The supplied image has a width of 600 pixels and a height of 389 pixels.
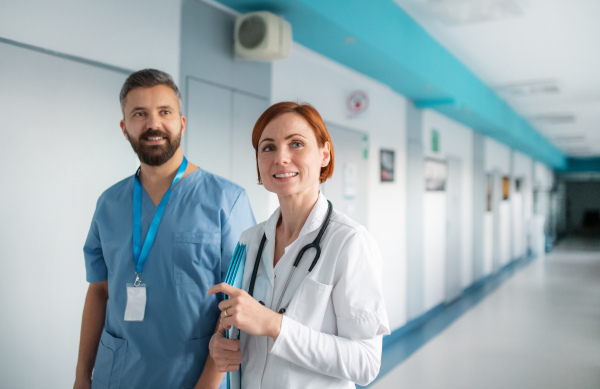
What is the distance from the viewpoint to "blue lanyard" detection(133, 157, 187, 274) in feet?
5.23

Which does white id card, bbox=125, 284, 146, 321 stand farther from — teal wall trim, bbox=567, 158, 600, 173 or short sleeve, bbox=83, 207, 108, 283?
teal wall trim, bbox=567, 158, 600, 173

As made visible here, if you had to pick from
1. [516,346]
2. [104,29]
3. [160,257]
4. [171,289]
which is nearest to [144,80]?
[160,257]

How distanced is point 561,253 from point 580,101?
7.66 meters

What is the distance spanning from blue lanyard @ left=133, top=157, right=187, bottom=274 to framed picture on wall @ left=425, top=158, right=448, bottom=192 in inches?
226

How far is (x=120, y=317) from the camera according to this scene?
62.7 inches

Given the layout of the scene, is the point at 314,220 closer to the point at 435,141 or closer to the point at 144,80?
the point at 144,80

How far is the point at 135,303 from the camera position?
1.57 meters

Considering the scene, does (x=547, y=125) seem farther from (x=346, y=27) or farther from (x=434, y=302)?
(x=346, y=27)

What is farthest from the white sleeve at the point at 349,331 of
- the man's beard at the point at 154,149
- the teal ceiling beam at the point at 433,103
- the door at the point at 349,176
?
the teal ceiling beam at the point at 433,103

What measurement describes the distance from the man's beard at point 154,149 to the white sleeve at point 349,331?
0.78 metres

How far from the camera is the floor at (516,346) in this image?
→ 4043 mm

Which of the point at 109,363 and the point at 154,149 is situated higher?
the point at 154,149

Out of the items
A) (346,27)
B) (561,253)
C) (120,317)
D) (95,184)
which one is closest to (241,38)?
(346,27)

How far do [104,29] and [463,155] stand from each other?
283 inches
